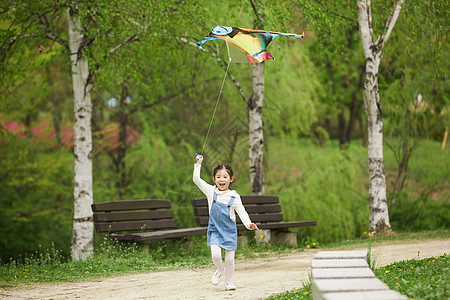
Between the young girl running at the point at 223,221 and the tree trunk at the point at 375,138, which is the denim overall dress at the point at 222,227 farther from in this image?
the tree trunk at the point at 375,138

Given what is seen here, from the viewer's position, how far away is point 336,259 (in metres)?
5.34

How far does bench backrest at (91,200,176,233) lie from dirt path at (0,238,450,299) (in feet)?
7.00

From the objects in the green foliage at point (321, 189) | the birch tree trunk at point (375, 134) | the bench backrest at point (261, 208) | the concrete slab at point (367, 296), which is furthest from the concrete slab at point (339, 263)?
the green foliage at point (321, 189)

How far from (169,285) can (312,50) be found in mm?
20967

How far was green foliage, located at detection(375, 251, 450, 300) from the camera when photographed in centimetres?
505

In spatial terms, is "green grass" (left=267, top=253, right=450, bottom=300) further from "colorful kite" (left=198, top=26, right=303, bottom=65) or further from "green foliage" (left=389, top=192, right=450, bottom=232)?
"green foliage" (left=389, top=192, right=450, bottom=232)

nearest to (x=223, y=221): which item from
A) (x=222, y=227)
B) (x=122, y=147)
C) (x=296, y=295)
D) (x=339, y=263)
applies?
(x=222, y=227)

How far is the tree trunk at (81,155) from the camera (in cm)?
1166

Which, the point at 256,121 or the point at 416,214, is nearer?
the point at 256,121

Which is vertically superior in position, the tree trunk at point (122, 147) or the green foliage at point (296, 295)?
the tree trunk at point (122, 147)

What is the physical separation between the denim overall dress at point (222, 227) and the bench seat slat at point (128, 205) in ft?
13.4

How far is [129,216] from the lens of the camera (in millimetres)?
11055

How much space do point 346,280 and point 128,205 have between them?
24.1ft

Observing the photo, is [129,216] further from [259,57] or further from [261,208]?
Answer: [259,57]
